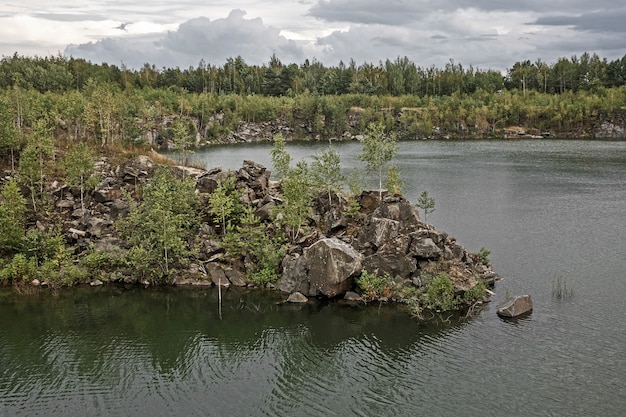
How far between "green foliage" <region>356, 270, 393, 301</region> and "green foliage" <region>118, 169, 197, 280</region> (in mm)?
15010

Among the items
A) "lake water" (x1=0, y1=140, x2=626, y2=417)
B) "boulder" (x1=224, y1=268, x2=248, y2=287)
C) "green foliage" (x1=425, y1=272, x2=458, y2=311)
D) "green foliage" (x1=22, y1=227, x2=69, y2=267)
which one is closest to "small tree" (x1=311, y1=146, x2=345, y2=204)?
"boulder" (x1=224, y1=268, x2=248, y2=287)

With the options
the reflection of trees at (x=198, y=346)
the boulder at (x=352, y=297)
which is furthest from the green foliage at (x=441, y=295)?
the boulder at (x=352, y=297)

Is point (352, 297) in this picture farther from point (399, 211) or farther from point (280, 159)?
point (280, 159)

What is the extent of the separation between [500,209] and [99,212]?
45.5 m

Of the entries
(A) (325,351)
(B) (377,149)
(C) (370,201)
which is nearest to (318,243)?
(C) (370,201)

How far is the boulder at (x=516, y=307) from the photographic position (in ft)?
132

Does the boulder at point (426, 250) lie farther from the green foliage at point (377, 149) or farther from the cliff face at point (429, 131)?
the cliff face at point (429, 131)

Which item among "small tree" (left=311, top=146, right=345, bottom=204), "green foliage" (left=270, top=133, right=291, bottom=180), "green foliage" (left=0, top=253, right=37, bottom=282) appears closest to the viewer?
"green foliage" (left=0, top=253, right=37, bottom=282)

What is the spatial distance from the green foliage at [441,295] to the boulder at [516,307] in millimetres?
3277

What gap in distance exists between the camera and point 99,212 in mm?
55656

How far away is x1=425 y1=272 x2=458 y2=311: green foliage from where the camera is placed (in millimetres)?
41906

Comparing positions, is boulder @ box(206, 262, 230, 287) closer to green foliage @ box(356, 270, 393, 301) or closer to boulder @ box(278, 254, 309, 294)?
boulder @ box(278, 254, 309, 294)

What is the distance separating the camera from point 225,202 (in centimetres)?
5212

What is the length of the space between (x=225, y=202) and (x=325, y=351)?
19661 millimetres
